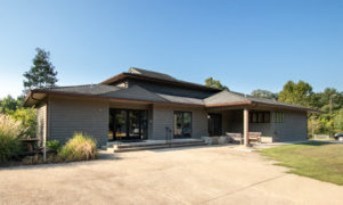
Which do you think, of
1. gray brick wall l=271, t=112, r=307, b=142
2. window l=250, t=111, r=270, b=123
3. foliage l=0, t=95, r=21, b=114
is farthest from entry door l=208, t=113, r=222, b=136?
foliage l=0, t=95, r=21, b=114

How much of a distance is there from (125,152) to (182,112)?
241 inches

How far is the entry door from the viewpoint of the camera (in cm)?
1811

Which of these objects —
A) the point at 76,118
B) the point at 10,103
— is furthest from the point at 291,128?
the point at 10,103

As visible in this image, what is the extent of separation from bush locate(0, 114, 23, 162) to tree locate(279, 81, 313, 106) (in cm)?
3761

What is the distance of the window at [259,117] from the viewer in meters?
17.7

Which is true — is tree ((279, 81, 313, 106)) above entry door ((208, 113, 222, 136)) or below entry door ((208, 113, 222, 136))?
above

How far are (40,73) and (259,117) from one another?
35.8m

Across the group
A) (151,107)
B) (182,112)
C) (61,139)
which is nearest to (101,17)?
(151,107)

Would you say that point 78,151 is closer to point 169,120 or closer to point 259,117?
point 169,120

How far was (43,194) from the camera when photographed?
4.38 m

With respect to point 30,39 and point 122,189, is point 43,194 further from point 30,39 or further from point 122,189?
point 30,39

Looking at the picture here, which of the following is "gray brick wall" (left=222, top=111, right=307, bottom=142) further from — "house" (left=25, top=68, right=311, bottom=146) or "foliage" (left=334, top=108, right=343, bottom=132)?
"foliage" (left=334, top=108, right=343, bottom=132)

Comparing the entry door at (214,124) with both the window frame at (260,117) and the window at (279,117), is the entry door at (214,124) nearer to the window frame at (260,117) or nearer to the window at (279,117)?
the window frame at (260,117)

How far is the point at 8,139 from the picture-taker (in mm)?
7461
